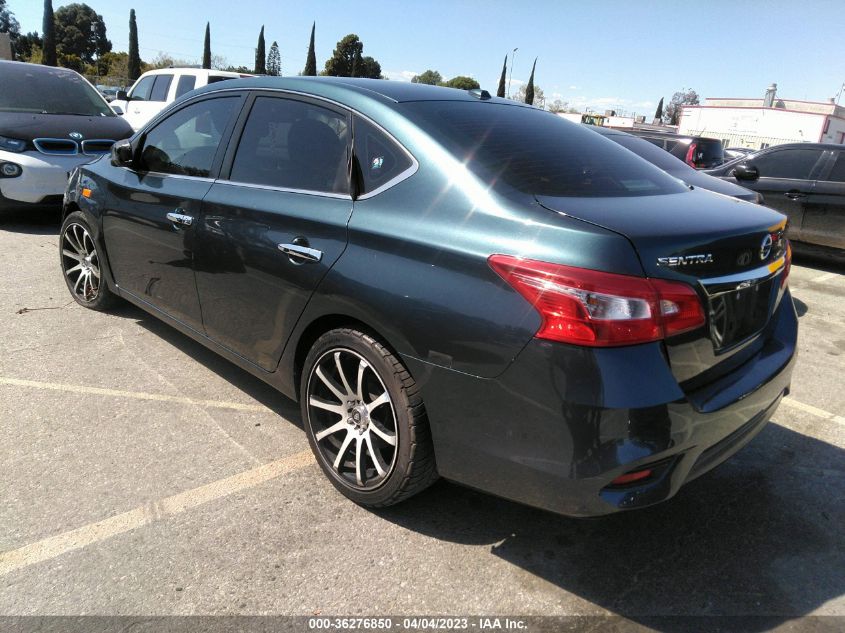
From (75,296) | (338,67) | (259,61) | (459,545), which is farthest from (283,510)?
(338,67)

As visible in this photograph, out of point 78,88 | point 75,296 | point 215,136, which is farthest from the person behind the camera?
point 78,88

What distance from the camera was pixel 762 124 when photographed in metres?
54.2

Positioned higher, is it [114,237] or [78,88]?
[78,88]

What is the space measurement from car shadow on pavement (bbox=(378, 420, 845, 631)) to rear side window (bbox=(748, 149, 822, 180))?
20.3 feet

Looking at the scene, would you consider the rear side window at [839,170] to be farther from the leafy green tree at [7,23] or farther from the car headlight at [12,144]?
the leafy green tree at [7,23]

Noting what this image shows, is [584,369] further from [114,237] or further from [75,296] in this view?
[75,296]

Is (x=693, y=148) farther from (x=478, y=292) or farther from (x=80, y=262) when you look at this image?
(x=478, y=292)

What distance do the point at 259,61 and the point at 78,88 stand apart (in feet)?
207

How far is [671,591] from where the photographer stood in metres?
2.31

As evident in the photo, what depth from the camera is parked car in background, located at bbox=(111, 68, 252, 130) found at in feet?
38.7

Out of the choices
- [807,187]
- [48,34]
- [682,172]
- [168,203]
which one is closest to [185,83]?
[682,172]

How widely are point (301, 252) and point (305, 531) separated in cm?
116

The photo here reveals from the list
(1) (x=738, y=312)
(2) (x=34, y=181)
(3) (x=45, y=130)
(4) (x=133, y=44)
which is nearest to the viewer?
(1) (x=738, y=312)

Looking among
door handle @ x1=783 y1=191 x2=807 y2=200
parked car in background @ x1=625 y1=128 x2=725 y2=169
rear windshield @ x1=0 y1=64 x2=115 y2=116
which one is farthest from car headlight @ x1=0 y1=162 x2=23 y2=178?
door handle @ x1=783 y1=191 x2=807 y2=200
